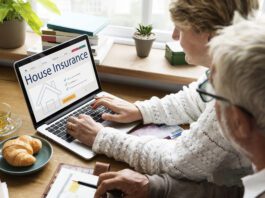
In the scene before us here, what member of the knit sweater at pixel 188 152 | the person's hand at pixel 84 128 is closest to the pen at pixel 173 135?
the knit sweater at pixel 188 152

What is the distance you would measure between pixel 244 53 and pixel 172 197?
1.64 ft

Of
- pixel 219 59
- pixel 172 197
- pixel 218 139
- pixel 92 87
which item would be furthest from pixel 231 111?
pixel 92 87

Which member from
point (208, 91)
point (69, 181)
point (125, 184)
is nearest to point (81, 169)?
point (69, 181)

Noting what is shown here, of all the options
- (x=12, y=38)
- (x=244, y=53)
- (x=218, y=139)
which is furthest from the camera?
(x=12, y=38)

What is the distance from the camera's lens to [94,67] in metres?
1.50

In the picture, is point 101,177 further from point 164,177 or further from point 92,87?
point 92,87

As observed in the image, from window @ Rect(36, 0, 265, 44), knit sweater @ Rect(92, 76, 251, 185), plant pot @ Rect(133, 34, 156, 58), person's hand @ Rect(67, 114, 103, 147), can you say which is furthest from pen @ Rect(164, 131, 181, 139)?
window @ Rect(36, 0, 265, 44)

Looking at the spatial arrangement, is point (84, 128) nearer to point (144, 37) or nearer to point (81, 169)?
point (81, 169)

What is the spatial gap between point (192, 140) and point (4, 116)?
662mm

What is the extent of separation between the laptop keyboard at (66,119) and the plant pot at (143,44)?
1.19 ft

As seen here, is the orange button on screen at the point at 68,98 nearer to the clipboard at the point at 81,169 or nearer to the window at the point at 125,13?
the clipboard at the point at 81,169

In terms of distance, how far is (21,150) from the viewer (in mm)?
1128

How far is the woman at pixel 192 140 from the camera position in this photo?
1017mm

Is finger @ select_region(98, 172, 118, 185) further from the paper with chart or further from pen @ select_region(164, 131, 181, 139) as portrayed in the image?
pen @ select_region(164, 131, 181, 139)
